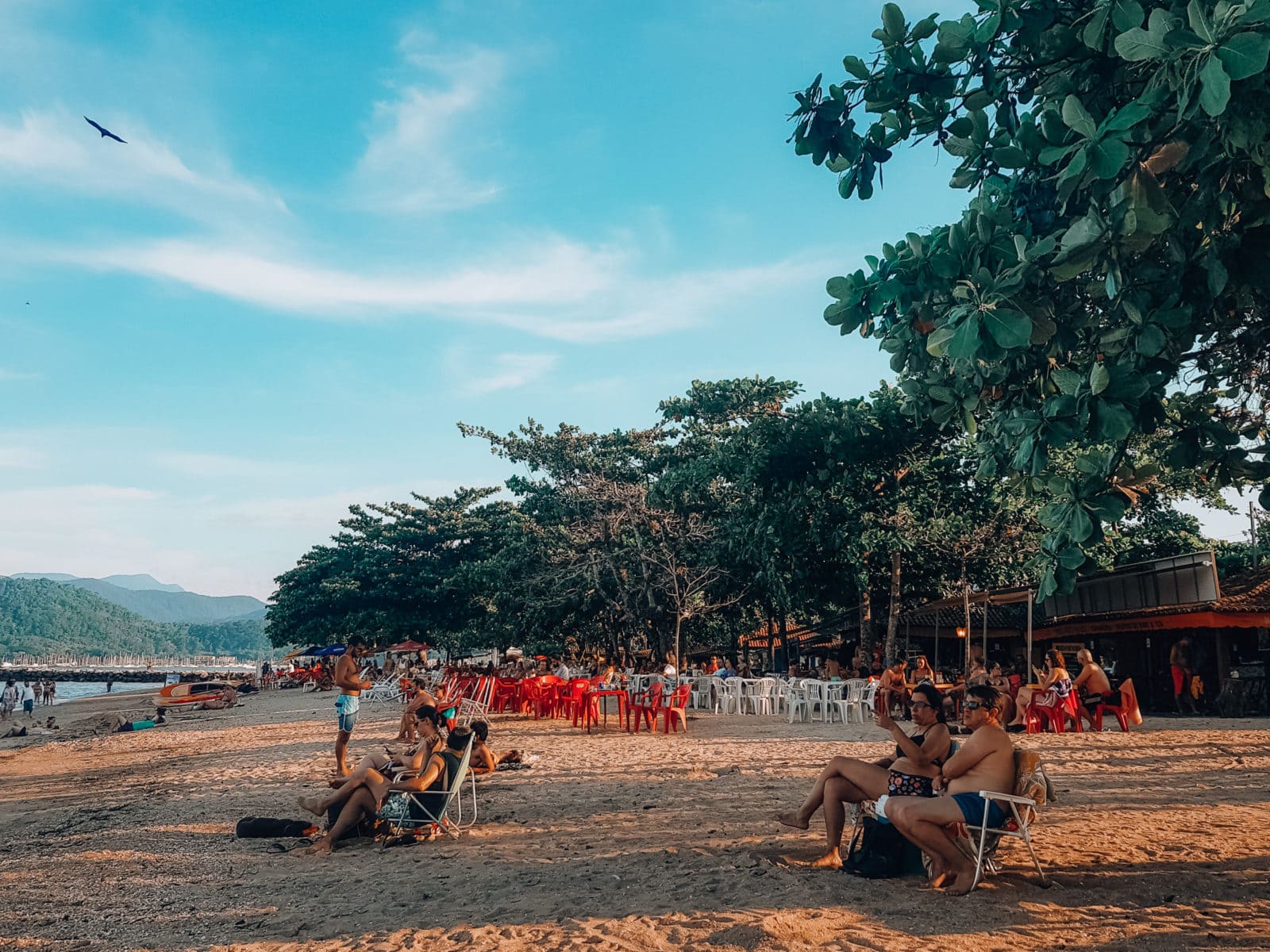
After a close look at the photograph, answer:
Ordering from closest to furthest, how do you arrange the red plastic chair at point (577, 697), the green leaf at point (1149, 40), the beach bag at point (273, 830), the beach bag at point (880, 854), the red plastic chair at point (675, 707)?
the green leaf at point (1149, 40), the beach bag at point (880, 854), the beach bag at point (273, 830), the red plastic chair at point (675, 707), the red plastic chair at point (577, 697)

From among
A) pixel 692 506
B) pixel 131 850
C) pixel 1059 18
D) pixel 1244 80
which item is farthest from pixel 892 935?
pixel 692 506

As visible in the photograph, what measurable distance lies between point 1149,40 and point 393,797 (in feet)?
19.9

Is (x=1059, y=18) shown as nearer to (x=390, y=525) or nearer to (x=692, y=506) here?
(x=692, y=506)

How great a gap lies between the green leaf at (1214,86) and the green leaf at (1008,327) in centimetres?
85

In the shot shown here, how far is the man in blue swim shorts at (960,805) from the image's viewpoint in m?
4.66

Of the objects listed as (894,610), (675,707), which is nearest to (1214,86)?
(675,707)

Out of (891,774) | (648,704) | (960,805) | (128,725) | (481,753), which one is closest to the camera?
(960,805)

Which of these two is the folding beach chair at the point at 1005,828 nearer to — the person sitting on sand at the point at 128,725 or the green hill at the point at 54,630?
the person sitting on sand at the point at 128,725

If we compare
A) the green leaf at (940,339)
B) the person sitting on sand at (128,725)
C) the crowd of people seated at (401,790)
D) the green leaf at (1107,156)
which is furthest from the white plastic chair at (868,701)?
the person sitting on sand at (128,725)

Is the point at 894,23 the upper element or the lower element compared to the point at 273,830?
upper

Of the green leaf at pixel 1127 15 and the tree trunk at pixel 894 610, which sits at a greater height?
the green leaf at pixel 1127 15


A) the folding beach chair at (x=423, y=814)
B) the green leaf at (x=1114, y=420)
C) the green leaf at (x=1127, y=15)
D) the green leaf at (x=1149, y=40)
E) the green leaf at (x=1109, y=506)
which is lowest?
the folding beach chair at (x=423, y=814)

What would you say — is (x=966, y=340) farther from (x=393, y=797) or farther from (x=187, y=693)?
(x=187, y=693)

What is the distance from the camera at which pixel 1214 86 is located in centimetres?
279
